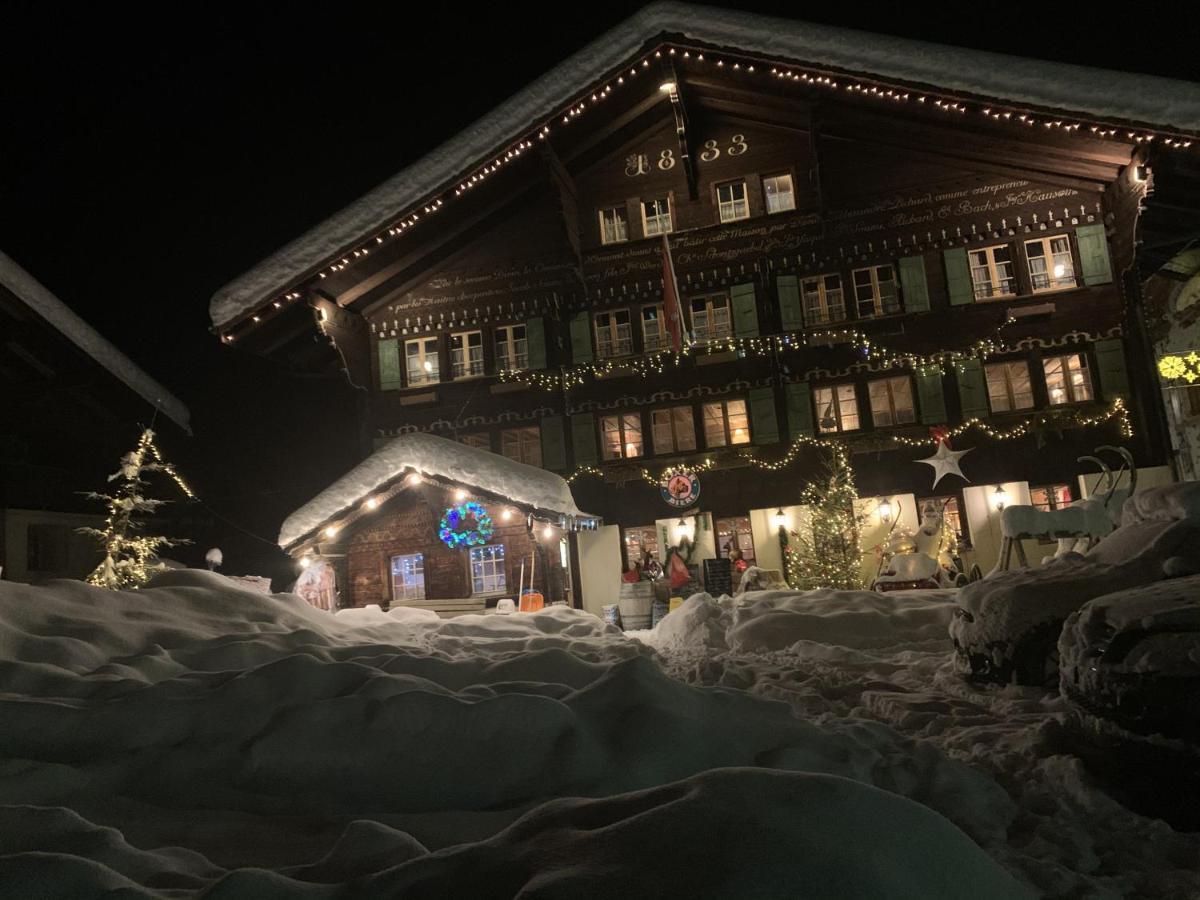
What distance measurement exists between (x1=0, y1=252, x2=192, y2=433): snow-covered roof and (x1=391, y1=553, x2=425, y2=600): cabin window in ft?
31.9

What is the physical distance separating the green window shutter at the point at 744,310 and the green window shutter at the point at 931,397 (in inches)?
150

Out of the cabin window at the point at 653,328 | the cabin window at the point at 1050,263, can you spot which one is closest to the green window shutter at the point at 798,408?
the cabin window at the point at 653,328

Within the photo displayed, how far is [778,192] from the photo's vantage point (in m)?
17.0

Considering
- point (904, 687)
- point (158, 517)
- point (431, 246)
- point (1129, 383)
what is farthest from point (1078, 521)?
point (158, 517)

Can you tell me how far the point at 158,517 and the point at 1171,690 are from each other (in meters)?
22.9

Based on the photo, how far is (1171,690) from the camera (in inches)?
132

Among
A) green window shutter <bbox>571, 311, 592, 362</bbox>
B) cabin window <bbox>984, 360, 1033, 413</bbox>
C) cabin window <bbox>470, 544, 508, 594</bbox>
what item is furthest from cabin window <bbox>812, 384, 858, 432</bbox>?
cabin window <bbox>470, 544, 508, 594</bbox>

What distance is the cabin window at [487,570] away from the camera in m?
13.6

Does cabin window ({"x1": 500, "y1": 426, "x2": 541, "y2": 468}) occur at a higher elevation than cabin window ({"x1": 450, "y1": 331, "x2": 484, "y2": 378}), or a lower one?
lower

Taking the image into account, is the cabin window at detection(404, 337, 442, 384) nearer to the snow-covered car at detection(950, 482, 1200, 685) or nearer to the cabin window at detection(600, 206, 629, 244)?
the cabin window at detection(600, 206, 629, 244)

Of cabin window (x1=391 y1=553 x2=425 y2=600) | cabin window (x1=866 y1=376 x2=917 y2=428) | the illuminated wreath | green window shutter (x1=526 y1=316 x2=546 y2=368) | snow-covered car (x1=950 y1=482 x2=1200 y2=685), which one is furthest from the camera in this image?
green window shutter (x1=526 y1=316 x2=546 y2=368)

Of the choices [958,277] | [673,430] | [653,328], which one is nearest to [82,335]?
[653,328]

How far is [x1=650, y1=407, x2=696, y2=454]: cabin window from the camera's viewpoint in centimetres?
1694

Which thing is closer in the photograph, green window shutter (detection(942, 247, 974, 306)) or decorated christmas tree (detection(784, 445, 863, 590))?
decorated christmas tree (detection(784, 445, 863, 590))
